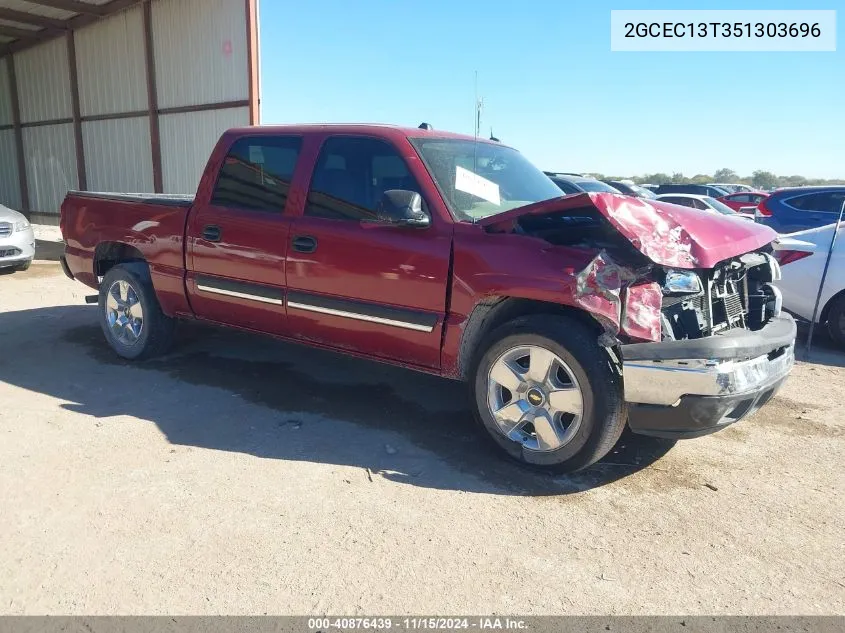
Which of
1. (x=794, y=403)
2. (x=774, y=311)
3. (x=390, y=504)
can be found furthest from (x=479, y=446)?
(x=794, y=403)

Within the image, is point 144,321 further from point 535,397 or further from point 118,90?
point 118,90

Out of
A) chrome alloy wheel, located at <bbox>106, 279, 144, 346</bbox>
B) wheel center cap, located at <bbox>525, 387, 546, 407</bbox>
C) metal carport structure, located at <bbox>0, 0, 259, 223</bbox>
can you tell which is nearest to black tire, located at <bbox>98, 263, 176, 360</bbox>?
chrome alloy wheel, located at <bbox>106, 279, 144, 346</bbox>

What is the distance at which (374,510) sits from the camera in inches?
118

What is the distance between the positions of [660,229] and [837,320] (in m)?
4.25

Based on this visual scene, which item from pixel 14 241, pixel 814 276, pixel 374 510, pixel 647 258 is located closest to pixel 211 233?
pixel 374 510

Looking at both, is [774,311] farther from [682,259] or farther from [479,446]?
[479,446]

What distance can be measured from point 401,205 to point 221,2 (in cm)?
992

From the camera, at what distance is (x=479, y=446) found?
3.76 metres

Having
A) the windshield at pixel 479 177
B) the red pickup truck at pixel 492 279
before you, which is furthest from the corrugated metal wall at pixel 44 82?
the windshield at pixel 479 177

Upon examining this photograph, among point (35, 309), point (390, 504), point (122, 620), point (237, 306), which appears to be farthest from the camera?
point (35, 309)

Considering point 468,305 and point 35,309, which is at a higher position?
point 468,305

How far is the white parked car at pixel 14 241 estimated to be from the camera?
9.62 m

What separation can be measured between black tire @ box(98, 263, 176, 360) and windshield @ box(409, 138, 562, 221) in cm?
272

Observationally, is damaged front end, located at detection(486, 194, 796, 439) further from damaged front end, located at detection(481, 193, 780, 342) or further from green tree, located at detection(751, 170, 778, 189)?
green tree, located at detection(751, 170, 778, 189)
